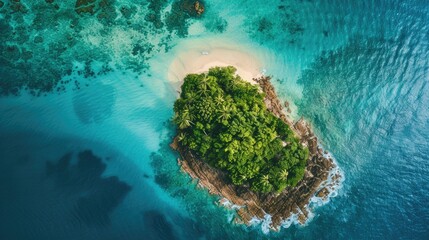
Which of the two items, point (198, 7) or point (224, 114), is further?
point (198, 7)

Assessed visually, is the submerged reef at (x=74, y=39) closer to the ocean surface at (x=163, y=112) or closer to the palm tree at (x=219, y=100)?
the ocean surface at (x=163, y=112)

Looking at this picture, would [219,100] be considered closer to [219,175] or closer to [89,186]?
[219,175]

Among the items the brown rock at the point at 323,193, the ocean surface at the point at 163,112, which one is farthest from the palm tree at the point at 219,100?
the brown rock at the point at 323,193

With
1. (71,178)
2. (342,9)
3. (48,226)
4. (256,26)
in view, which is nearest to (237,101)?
(256,26)

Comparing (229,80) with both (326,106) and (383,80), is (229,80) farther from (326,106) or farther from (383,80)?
(383,80)

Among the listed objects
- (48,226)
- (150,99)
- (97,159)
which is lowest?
(48,226)

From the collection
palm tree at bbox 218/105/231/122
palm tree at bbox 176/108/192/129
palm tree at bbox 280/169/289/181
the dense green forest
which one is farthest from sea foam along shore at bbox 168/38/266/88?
palm tree at bbox 280/169/289/181

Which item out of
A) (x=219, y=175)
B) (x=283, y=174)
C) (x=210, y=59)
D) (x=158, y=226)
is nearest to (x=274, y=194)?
(x=283, y=174)
